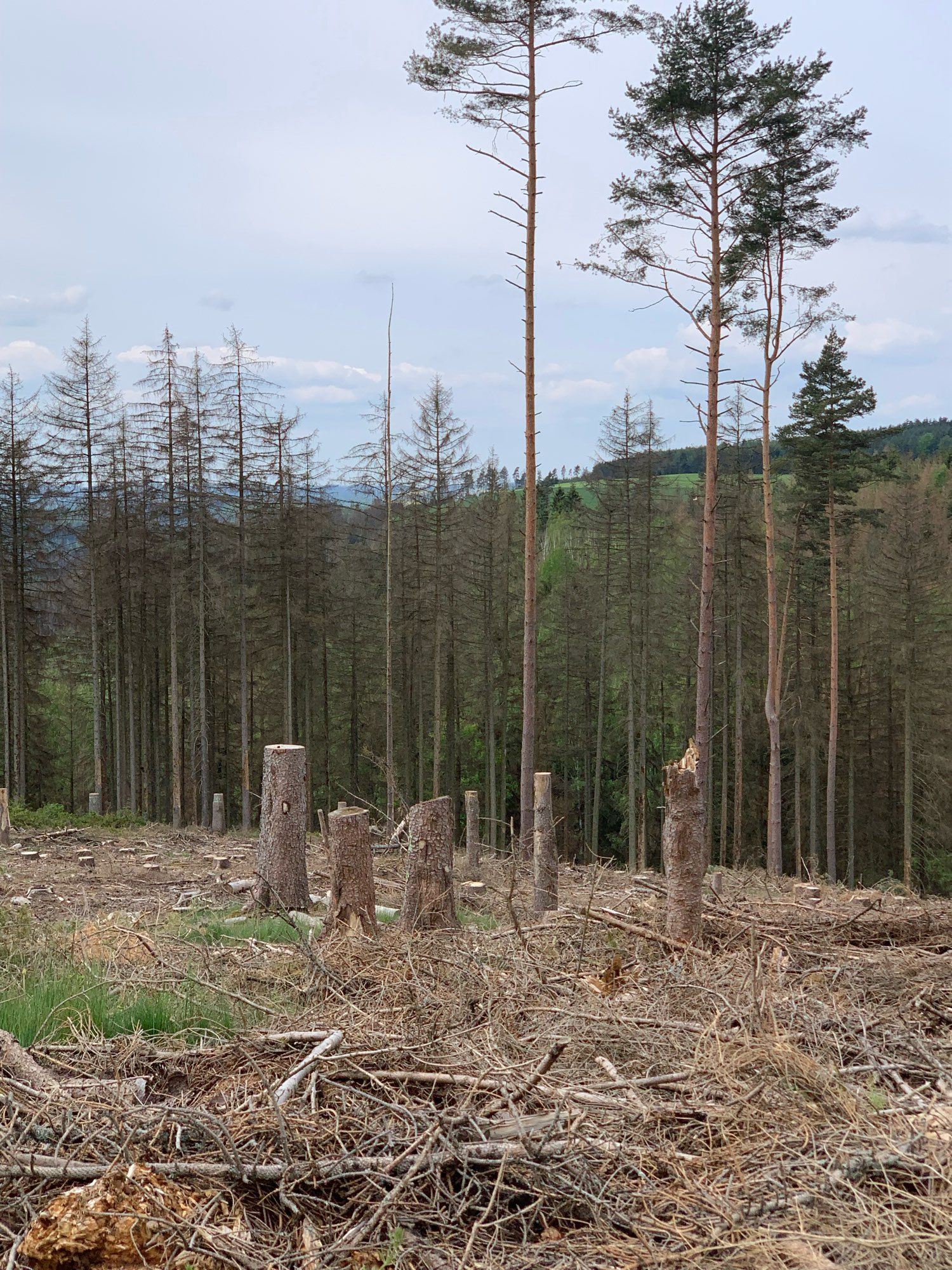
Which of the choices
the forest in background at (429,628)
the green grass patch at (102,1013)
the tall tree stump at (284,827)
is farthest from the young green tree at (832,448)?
the green grass patch at (102,1013)

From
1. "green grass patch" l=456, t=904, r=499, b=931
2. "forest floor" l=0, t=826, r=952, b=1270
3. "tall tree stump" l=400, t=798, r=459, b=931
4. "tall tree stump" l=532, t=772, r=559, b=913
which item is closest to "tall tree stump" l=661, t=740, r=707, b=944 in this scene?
"forest floor" l=0, t=826, r=952, b=1270

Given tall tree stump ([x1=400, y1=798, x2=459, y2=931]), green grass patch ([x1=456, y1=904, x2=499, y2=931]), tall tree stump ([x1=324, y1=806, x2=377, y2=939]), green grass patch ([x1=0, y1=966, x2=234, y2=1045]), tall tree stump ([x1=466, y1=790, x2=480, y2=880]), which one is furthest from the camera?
tall tree stump ([x1=466, y1=790, x2=480, y2=880])

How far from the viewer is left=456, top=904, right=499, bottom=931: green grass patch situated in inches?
304

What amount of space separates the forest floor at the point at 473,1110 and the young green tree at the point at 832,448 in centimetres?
1825

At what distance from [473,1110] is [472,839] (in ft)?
→ 28.3

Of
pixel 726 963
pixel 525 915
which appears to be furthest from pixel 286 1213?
pixel 525 915

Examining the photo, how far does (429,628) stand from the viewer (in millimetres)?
28625

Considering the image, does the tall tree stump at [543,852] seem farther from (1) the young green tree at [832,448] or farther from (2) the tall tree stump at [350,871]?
(1) the young green tree at [832,448]

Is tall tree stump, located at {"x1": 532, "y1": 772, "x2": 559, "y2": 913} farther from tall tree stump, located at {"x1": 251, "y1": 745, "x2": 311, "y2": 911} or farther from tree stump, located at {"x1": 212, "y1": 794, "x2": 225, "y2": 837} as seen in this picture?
tree stump, located at {"x1": 212, "y1": 794, "x2": 225, "y2": 837}

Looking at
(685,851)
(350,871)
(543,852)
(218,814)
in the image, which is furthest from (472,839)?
(218,814)

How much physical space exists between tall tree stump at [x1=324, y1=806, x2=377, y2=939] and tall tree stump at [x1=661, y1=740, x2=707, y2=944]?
1997 mm

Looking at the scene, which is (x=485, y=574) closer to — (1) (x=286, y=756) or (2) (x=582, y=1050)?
(1) (x=286, y=756)

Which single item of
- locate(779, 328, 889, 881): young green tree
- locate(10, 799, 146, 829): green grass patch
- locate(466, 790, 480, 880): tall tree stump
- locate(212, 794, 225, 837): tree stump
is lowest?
locate(212, 794, 225, 837): tree stump

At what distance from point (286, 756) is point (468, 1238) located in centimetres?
552
